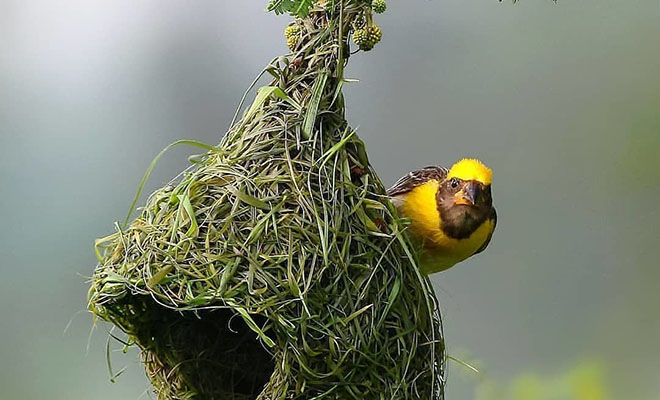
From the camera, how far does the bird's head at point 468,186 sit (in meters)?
1.18

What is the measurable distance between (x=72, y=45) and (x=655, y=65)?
1285 mm

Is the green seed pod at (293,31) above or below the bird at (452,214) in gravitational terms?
above

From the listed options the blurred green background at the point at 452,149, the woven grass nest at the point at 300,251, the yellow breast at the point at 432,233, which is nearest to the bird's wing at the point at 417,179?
the yellow breast at the point at 432,233

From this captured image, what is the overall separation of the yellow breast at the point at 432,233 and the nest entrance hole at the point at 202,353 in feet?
0.94

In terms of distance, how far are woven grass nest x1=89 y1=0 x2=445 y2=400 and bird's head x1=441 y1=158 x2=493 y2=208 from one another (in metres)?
0.18

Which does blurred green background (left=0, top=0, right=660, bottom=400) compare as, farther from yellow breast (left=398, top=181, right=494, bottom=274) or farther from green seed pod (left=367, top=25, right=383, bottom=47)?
green seed pod (left=367, top=25, right=383, bottom=47)

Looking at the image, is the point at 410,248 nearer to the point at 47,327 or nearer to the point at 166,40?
the point at 166,40

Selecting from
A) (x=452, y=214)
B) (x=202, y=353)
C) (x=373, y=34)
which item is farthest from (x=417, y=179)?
(x=202, y=353)

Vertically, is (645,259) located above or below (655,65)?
below

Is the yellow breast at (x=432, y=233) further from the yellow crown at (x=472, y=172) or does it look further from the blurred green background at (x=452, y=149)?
the blurred green background at (x=452, y=149)

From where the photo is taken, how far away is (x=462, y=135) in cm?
179

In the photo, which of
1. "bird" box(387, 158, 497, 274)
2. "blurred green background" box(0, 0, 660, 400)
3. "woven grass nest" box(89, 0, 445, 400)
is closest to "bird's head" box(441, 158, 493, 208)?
"bird" box(387, 158, 497, 274)

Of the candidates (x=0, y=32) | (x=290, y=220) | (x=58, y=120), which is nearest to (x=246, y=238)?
(x=290, y=220)

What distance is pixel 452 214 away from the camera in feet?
3.95
